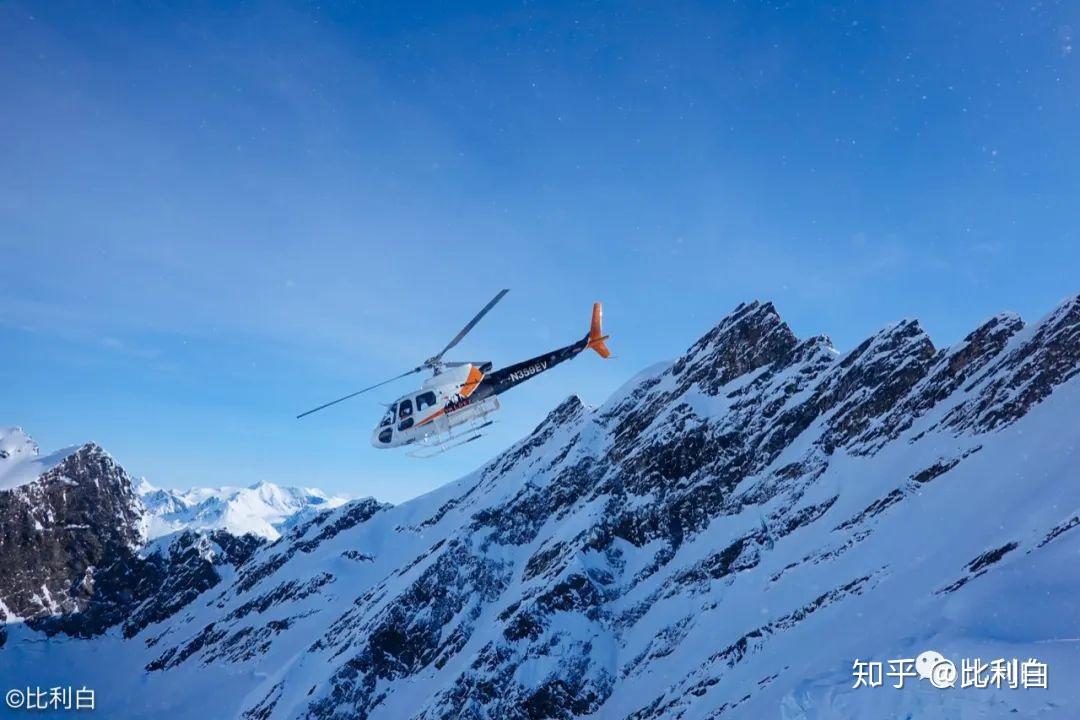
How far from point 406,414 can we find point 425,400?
1158mm

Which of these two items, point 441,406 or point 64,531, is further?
point 64,531

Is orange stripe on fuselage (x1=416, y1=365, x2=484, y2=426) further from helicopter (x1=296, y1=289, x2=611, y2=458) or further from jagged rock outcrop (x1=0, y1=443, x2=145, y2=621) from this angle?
jagged rock outcrop (x1=0, y1=443, x2=145, y2=621)

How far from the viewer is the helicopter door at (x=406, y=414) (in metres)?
32.2

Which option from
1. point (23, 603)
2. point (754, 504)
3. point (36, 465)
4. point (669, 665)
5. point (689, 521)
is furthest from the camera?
point (36, 465)

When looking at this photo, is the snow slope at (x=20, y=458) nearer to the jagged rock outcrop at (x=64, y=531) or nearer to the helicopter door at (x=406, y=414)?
the jagged rock outcrop at (x=64, y=531)

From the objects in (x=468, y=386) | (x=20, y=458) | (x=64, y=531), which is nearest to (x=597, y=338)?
(x=468, y=386)

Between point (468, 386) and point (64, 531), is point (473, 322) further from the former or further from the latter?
point (64, 531)

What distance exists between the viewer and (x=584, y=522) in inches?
3371

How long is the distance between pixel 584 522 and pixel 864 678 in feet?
196

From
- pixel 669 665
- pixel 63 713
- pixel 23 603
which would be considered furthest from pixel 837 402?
pixel 23 603

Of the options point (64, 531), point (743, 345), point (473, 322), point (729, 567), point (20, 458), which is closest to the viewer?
point (473, 322)

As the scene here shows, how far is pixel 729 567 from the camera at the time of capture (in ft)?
220

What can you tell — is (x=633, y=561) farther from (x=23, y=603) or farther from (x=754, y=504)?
(x=23, y=603)

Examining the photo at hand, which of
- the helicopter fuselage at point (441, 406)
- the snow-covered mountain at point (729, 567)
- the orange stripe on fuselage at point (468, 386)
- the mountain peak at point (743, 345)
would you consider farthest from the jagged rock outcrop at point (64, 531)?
the orange stripe on fuselage at point (468, 386)
